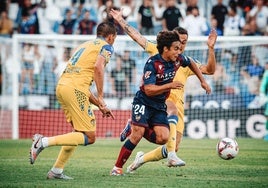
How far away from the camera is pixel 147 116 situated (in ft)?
36.1

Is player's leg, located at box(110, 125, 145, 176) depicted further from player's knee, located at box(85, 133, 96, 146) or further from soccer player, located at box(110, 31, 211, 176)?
player's knee, located at box(85, 133, 96, 146)

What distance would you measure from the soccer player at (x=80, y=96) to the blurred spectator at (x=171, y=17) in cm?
1228

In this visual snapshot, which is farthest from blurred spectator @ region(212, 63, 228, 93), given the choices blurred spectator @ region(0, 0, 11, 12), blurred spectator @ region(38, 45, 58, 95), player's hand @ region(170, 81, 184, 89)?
player's hand @ region(170, 81, 184, 89)

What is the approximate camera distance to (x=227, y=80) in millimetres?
22938

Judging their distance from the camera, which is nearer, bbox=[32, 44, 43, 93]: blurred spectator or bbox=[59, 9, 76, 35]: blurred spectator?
bbox=[32, 44, 43, 93]: blurred spectator

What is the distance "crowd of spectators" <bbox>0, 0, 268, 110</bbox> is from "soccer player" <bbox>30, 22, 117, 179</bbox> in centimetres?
1028

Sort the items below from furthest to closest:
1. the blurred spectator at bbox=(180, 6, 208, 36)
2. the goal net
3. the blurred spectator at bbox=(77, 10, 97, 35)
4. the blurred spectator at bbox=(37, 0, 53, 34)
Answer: the blurred spectator at bbox=(37, 0, 53, 34)
the blurred spectator at bbox=(77, 10, 97, 35)
the blurred spectator at bbox=(180, 6, 208, 36)
the goal net

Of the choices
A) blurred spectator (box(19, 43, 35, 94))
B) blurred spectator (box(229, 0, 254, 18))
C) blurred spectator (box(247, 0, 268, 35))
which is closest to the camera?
blurred spectator (box(19, 43, 35, 94))

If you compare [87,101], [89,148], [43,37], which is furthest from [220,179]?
[43,37]

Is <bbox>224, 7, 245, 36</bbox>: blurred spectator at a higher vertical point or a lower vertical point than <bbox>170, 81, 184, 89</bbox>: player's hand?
lower

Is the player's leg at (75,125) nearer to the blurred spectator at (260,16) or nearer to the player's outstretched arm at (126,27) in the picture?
the player's outstretched arm at (126,27)

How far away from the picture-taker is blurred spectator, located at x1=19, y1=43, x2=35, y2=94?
74.8ft

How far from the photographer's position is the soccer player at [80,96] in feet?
34.6

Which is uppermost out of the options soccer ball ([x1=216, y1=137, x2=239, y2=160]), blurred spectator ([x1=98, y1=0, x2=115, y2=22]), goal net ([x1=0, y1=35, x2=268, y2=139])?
blurred spectator ([x1=98, y1=0, x2=115, y2=22])
